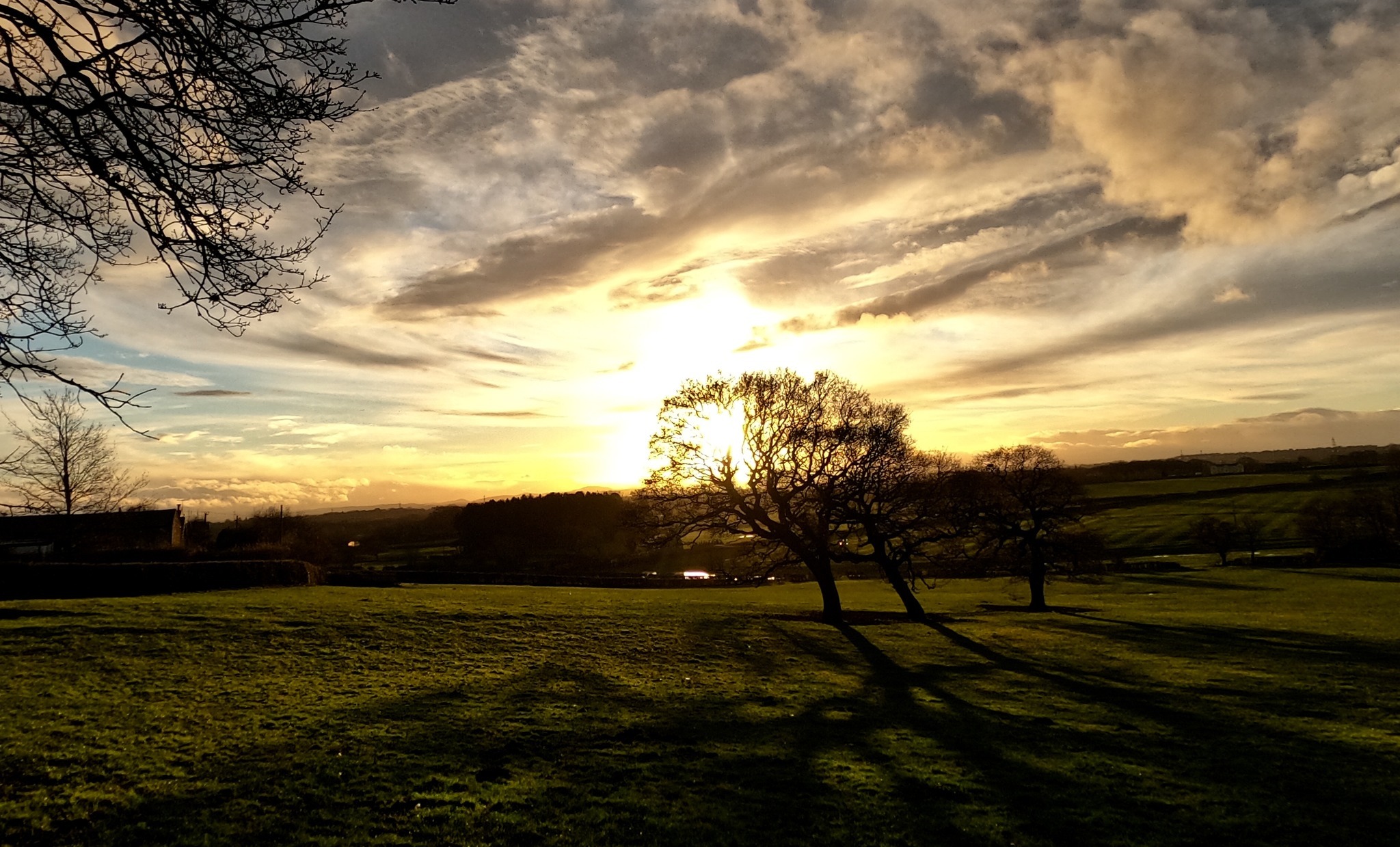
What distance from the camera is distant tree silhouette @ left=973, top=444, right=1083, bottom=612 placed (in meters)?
43.6

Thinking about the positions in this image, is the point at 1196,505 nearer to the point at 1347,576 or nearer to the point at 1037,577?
the point at 1347,576

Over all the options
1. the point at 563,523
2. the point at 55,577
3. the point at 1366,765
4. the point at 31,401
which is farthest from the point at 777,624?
the point at 563,523

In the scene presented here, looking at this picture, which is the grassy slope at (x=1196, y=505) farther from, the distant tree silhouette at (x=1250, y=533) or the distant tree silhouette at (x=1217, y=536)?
the distant tree silhouette at (x=1217, y=536)

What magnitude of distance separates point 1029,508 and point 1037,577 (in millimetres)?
4749

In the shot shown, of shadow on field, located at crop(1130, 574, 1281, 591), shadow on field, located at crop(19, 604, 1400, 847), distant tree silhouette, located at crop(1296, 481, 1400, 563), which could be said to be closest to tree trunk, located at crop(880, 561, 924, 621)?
shadow on field, located at crop(19, 604, 1400, 847)

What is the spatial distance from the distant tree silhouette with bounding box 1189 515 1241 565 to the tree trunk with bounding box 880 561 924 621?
2524 inches

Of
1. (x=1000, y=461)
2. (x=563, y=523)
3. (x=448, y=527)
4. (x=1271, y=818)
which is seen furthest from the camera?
(x=448, y=527)

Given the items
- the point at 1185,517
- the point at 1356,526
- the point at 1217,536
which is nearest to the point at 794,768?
the point at 1217,536

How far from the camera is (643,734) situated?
13.6 meters

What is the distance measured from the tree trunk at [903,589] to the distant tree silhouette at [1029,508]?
788 cm

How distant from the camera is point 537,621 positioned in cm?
2764

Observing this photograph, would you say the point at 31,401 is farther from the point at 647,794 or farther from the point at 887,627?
the point at 887,627

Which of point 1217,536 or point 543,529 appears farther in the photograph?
point 543,529

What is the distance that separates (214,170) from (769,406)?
26.5 meters
